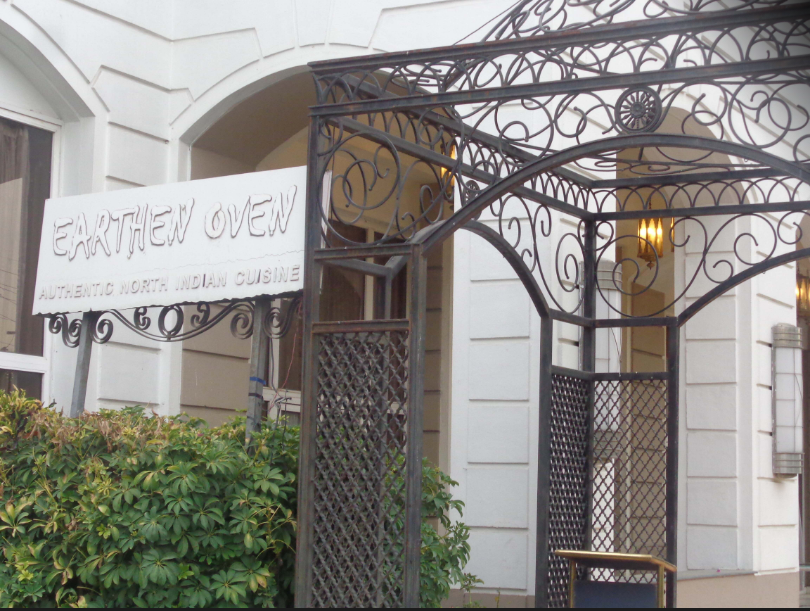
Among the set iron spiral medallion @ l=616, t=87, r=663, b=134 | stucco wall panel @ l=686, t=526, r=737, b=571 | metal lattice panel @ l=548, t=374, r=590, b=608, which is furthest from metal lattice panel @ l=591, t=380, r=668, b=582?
iron spiral medallion @ l=616, t=87, r=663, b=134

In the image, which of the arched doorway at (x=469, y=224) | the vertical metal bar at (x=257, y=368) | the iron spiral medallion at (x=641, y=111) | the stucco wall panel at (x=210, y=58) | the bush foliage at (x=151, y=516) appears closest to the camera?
the arched doorway at (x=469, y=224)

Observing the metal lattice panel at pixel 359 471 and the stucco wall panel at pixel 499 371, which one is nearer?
the metal lattice panel at pixel 359 471

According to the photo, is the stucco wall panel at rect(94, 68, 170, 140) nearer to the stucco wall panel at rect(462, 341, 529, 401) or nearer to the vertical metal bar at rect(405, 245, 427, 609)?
the stucco wall panel at rect(462, 341, 529, 401)

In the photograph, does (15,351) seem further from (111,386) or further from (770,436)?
(770,436)

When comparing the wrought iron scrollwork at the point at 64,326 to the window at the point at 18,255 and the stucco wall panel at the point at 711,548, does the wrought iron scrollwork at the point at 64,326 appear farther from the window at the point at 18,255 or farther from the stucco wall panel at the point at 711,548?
the stucco wall panel at the point at 711,548

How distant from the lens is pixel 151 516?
5.53 m

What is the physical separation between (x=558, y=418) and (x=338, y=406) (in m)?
2.02

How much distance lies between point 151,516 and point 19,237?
3.42 m

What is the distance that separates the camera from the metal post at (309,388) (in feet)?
17.5

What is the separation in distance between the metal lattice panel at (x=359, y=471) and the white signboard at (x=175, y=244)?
59cm

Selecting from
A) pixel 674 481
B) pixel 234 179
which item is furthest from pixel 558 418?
pixel 234 179

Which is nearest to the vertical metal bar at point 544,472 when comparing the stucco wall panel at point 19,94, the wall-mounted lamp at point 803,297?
the stucco wall panel at point 19,94

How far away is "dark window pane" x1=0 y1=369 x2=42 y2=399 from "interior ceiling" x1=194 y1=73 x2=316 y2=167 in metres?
2.44

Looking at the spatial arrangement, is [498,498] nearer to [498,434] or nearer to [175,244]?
[498,434]
